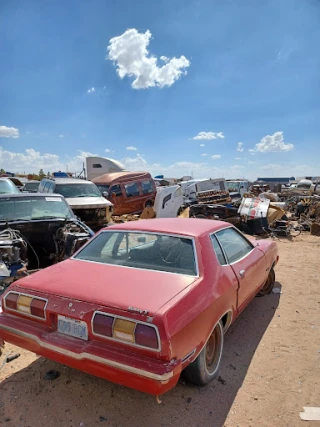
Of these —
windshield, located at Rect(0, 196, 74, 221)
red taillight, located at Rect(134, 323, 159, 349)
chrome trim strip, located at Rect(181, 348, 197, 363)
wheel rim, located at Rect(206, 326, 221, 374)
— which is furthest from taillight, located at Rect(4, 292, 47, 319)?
windshield, located at Rect(0, 196, 74, 221)

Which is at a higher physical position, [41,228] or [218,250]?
[218,250]

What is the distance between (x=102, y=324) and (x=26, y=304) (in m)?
0.82

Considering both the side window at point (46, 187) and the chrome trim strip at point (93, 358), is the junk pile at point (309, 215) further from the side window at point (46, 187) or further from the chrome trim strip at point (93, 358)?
the chrome trim strip at point (93, 358)

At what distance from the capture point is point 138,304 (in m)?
2.17

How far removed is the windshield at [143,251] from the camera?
2.80 metres

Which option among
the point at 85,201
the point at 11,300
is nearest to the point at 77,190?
the point at 85,201

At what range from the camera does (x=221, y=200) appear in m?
13.9

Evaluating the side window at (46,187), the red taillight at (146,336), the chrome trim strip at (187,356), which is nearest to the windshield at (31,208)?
the red taillight at (146,336)

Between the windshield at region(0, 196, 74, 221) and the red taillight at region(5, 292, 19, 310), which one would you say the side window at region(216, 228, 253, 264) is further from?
the windshield at region(0, 196, 74, 221)

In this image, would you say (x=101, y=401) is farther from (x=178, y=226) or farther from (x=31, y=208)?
(x=31, y=208)

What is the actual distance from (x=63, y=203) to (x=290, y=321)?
455 centimetres

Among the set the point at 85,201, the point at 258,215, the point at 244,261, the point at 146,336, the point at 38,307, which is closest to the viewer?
the point at 146,336

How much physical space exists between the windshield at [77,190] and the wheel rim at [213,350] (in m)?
8.10

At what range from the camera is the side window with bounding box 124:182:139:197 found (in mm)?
14414
